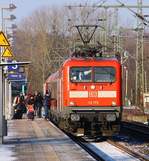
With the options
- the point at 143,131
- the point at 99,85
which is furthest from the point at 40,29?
the point at 99,85

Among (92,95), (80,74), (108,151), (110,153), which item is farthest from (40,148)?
(80,74)

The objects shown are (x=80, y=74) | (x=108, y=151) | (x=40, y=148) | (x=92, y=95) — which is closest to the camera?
(x=40, y=148)

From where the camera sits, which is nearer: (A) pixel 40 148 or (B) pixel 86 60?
(A) pixel 40 148

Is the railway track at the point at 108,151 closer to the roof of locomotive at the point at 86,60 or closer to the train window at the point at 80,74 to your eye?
the train window at the point at 80,74

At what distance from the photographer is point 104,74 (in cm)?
2402

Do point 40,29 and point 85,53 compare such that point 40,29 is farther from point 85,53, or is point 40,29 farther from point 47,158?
point 47,158

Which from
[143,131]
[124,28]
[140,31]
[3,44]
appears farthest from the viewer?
[124,28]

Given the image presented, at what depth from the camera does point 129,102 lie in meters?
75.3

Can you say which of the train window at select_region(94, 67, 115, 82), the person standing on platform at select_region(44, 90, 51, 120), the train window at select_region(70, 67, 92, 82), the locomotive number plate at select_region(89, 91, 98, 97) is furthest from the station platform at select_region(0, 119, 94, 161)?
the person standing on platform at select_region(44, 90, 51, 120)

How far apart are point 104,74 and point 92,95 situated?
0.97m

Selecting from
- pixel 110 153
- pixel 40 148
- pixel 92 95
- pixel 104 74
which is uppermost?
pixel 104 74

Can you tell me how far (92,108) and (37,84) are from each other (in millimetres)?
65351

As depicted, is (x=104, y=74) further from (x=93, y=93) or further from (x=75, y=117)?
(x=75, y=117)

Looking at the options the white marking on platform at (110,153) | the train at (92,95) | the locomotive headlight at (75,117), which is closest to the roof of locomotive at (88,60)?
the train at (92,95)
